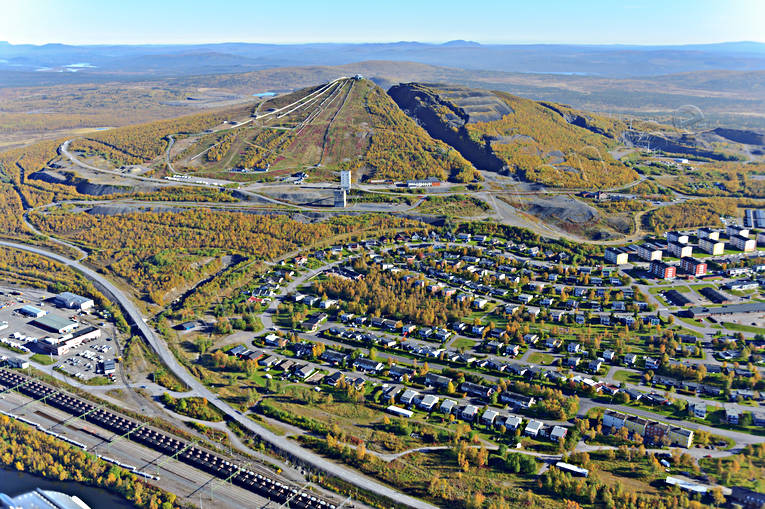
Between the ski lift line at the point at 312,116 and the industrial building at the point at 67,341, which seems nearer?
the industrial building at the point at 67,341

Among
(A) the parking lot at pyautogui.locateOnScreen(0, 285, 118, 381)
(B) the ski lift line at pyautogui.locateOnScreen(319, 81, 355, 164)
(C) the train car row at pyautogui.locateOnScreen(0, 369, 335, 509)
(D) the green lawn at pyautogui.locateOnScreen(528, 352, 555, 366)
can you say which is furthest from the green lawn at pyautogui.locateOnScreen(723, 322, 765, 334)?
(B) the ski lift line at pyautogui.locateOnScreen(319, 81, 355, 164)

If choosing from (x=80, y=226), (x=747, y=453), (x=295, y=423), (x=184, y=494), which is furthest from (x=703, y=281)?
(x=80, y=226)

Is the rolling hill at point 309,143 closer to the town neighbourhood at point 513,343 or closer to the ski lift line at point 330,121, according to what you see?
the ski lift line at point 330,121

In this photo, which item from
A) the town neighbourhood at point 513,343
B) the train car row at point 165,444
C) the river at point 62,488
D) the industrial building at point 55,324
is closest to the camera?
the train car row at point 165,444

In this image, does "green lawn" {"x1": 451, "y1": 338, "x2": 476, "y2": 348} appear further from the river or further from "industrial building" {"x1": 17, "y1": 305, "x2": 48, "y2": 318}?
"industrial building" {"x1": 17, "y1": 305, "x2": 48, "y2": 318}

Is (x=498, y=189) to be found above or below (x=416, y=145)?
below

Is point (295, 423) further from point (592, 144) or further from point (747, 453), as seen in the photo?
point (592, 144)

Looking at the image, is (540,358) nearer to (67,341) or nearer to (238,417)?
(238,417)

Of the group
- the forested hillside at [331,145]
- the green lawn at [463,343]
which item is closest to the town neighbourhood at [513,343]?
the green lawn at [463,343]
